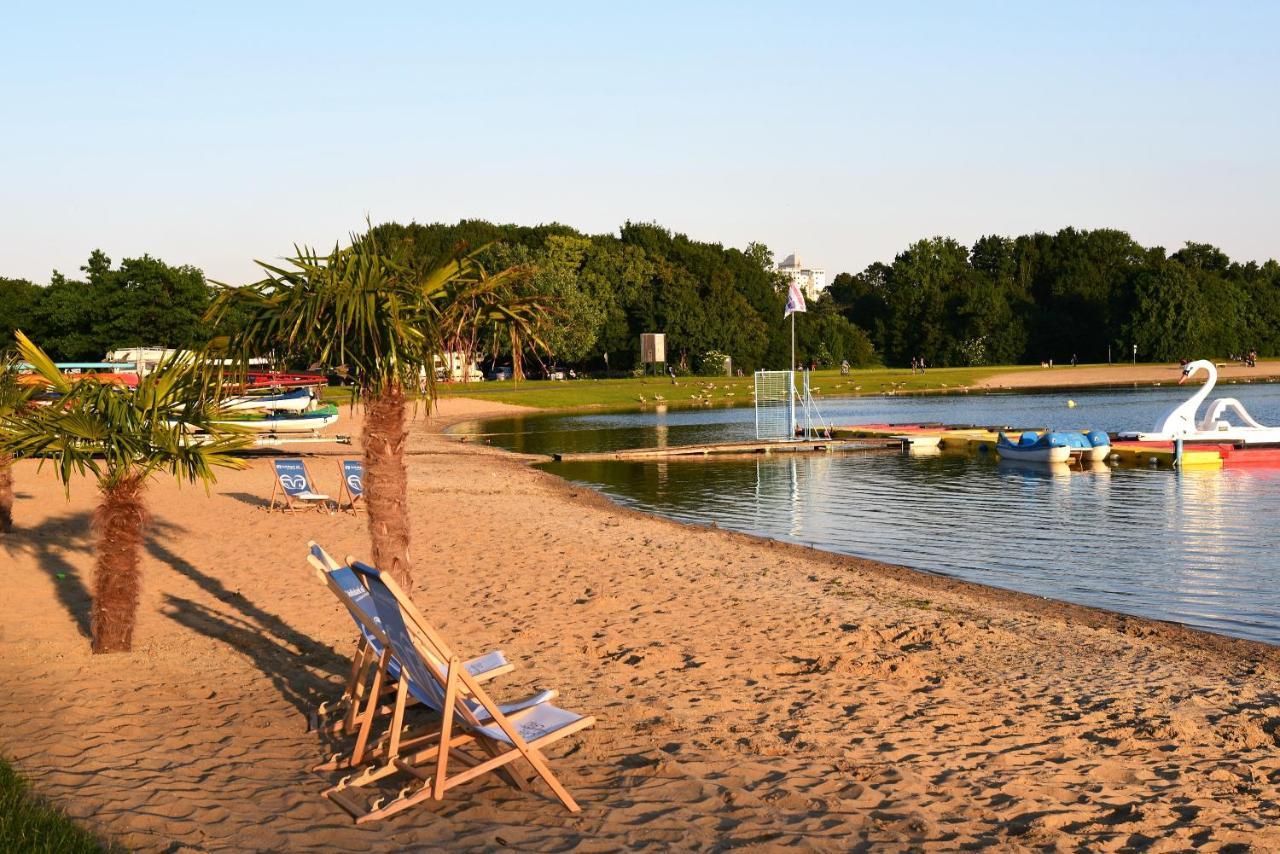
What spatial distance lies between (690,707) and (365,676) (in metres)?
2.35

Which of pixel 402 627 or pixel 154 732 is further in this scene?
pixel 154 732

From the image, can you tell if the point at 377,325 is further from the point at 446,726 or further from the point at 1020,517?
the point at 1020,517

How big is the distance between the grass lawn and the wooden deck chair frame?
53.1 m

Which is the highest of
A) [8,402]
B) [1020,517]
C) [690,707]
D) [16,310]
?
[16,310]

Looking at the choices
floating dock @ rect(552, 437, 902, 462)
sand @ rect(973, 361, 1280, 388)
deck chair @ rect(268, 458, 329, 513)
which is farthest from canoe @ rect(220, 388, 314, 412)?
sand @ rect(973, 361, 1280, 388)

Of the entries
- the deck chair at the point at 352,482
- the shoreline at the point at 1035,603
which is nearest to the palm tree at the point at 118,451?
the shoreline at the point at 1035,603

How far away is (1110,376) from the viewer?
99625mm

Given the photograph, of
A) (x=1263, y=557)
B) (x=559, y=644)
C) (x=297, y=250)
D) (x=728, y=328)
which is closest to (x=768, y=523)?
(x=1263, y=557)

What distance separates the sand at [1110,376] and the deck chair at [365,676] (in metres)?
89.5

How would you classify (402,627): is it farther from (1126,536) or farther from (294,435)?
(294,435)

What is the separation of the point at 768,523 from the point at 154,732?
15.8 m

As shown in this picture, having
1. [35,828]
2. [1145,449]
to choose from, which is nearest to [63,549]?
[35,828]

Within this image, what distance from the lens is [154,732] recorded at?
7.61 m

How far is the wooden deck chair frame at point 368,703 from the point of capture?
6520 millimetres
